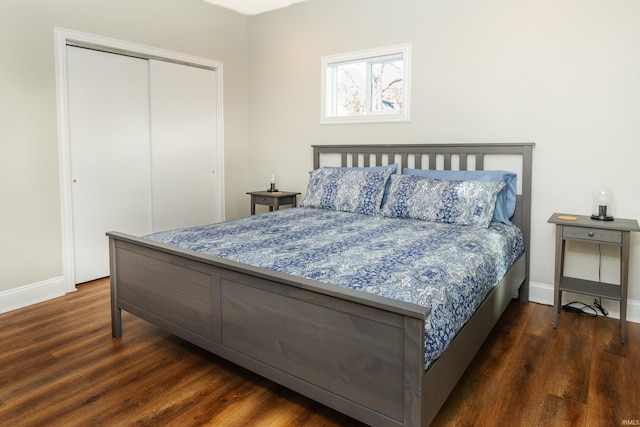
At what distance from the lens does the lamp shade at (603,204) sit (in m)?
2.75

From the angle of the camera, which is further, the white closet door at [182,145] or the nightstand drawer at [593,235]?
the white closet door at [182,145]

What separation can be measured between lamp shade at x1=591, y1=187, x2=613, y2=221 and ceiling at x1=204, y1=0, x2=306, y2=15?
3.19 metres

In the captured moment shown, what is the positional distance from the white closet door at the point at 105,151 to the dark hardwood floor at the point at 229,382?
97 centimetres

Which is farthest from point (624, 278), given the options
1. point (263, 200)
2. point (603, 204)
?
point (263, 200)

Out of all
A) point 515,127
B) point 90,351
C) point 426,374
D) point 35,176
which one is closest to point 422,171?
point 515,127

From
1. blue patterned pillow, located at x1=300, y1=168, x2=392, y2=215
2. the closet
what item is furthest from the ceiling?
blue patterned pillow, located at x1=300, y1=168, x2=392, y2=215

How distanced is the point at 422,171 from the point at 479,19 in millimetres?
1224

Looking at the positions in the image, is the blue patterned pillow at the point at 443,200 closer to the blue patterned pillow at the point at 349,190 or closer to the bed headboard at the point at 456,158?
the blue patterned pillow at the point at 349,190

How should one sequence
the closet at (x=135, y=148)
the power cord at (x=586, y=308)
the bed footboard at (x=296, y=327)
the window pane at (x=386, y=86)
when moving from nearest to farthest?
the bed footboard at (x=296, y=327), the power cord at (x=586, y=308), the closet at (x=135, y=148), the window pane at (x=386, y=86)

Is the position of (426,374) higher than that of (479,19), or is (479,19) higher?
(479,19)

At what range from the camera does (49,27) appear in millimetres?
3170

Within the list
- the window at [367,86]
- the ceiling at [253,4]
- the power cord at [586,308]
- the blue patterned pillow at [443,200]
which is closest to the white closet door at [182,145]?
the ceiling at [253,4]

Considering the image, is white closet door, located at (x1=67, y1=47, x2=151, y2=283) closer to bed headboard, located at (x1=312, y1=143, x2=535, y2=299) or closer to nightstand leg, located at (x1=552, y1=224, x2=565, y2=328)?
bed headboard, located at (x1=312, y1=143, x2=535, y2=299)

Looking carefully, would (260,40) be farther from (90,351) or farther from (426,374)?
(426,374)
